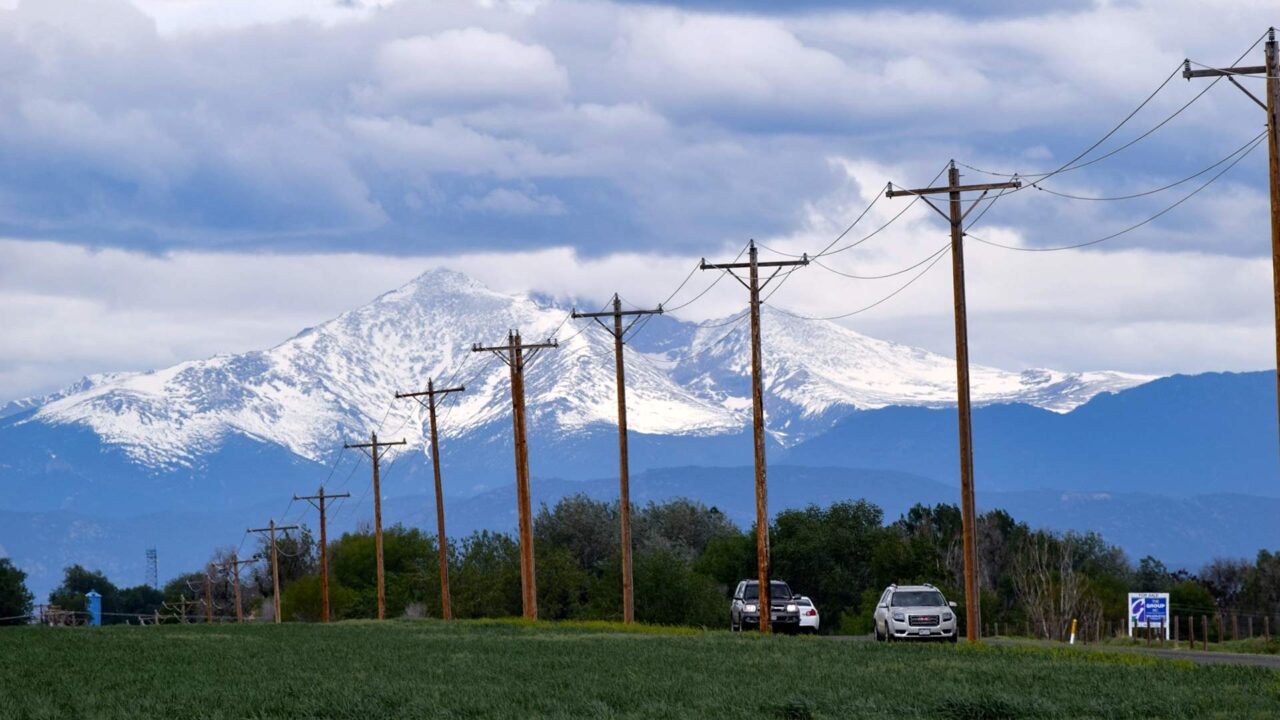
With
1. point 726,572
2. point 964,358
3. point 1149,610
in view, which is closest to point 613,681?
Result: point 964,358

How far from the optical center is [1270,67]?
33.8 m

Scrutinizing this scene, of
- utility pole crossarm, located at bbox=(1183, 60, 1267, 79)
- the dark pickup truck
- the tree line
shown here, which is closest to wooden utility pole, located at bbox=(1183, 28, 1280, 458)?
utility pole crossarm, located at bbox=(1183, 60, 1267, 79)

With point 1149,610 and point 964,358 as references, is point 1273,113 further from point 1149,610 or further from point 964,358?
point 1149,610

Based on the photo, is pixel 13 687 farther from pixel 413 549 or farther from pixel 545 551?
pixel 413 549

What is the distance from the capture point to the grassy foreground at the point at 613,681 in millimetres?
31734

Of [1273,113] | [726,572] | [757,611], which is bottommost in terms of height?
[726,572]

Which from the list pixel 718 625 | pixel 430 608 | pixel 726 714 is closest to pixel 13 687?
pixel 726 714

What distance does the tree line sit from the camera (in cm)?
10512

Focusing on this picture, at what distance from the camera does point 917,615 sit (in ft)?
183

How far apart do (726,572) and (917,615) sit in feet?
233

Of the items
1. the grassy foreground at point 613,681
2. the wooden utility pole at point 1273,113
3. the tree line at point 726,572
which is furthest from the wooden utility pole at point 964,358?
the tree line at point 726,572

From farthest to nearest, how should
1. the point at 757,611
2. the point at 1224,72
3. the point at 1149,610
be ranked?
the point at 1149,610
the point at 757,611
the point at 1224,72

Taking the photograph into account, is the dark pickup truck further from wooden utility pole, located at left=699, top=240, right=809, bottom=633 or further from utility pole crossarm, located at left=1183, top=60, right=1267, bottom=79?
utility pole crossarm, located at left=1183, top=60, right=1267, bottom=79

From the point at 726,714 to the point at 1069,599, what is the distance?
96.8m
